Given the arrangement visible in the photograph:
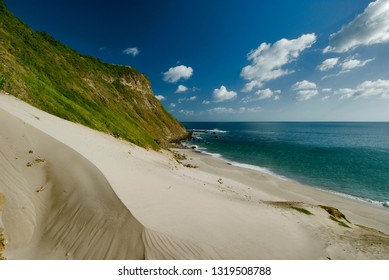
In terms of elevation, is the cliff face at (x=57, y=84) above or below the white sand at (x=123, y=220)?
above

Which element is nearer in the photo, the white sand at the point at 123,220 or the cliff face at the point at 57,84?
the white sand at the point at 123,220

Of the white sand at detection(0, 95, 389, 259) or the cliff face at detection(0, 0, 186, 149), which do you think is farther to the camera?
the cliff face at detection(0, 0, 186, 149)

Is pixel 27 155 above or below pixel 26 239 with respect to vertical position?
above

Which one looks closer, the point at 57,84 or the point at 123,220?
the point at 123,220

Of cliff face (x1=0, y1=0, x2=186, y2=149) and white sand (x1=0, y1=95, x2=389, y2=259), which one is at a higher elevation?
cliff face (x1=0, y1=0, x2=186, y2=149)

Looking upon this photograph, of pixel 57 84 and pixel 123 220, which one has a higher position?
pixel 57 84
